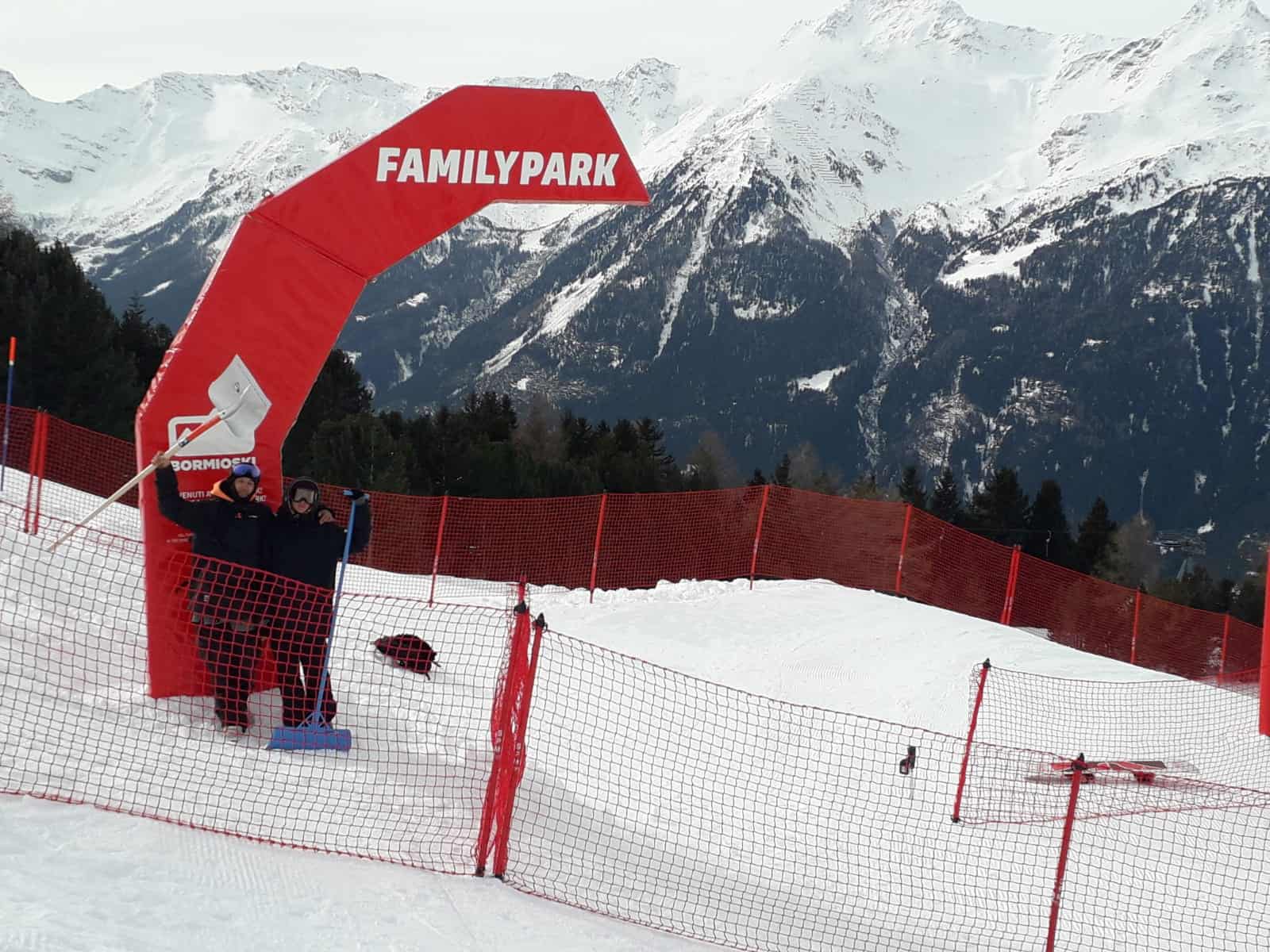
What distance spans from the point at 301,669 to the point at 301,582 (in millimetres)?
521

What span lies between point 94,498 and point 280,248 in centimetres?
984

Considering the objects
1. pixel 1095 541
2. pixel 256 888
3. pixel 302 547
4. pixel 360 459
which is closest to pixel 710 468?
pixel 1095 541

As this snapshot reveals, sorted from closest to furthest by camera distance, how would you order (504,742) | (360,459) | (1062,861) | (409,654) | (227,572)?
(504,742) < (1062,861) < (227,572) < (409,654) < (360,459)

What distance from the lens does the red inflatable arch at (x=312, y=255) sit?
6832 mm

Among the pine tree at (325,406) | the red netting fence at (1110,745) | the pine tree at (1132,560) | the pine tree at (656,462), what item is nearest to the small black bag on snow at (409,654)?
the red netting fence at (1110,745)

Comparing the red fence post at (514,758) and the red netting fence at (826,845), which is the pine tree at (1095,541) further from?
the red fence post at (514,758)

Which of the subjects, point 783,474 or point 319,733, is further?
point 783,474

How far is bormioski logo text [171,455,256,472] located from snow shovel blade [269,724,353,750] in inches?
64.0

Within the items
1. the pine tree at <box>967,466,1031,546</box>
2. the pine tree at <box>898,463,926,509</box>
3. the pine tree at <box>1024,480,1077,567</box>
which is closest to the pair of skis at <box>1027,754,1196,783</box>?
the pine tree at <box>1024,480,1077,567</box>

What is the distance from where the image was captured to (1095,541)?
188 feet

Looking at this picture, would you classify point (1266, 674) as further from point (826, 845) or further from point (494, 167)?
point (494, 167)

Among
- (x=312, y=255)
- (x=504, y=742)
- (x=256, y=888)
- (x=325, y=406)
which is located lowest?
(x=256, y=888)

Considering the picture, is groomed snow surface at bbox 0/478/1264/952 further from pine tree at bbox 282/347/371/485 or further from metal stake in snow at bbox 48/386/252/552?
pine tree at bbox 282/347/371/485

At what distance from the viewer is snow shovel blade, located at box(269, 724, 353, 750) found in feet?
20.6
